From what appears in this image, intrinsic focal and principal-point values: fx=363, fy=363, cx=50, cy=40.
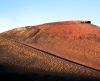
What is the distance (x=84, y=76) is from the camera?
14.8 metres

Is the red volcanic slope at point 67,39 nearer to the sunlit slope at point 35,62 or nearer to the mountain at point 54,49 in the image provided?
the mountain at point 54,49

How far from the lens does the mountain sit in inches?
592

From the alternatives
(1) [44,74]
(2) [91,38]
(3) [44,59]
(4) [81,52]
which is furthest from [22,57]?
(2) [91,38]

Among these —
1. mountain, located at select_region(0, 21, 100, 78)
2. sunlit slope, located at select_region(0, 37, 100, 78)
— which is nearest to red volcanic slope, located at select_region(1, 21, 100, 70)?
mountain, located at select_region(0, 21, 100, 78)

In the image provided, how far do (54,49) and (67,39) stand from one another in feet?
4.25

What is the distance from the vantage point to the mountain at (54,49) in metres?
15.0

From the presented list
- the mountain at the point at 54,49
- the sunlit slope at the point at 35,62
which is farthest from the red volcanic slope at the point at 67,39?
the sunlit slope at the point at 35,62

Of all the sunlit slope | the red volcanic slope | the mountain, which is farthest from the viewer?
the red volcanic slope

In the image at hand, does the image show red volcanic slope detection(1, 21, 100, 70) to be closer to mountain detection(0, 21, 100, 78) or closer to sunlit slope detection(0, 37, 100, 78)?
mountain detection(0, 21, 100, 78)

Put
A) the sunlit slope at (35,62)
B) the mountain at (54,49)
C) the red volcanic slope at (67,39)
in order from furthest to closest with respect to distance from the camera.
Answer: the red volcanic slope at (67,39) → the mountain at (54,49) → the sunlit slope at (35,62)

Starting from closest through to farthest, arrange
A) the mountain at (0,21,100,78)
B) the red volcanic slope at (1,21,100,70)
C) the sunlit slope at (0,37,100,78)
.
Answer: the sunlit slope at (0,37,100,78) < the mountain at (0,21,100,78) < the red volcanic slope at (1,21,100,70)

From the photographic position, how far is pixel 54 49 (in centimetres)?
1895

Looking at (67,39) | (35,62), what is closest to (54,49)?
(67,39)

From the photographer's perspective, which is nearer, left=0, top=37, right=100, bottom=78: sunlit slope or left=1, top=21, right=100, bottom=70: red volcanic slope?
left=0, top=37, right=100, bottom=78: sunlit slope
